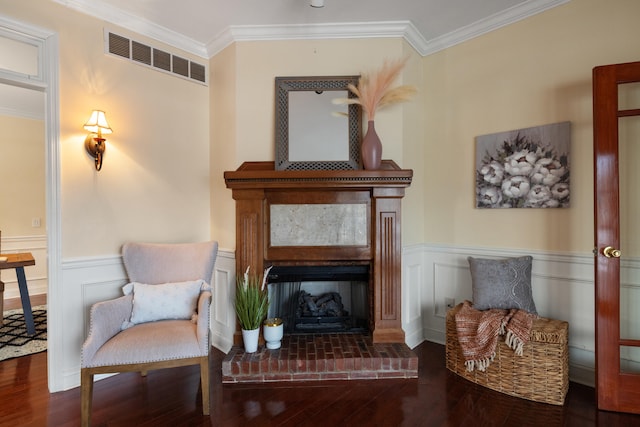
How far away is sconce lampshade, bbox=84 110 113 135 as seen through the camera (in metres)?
2.30

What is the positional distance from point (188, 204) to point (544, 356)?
297 cm

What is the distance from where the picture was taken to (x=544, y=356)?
201cm

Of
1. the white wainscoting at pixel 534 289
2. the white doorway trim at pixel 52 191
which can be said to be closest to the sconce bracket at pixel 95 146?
the white doorway trim at pixel 52 191

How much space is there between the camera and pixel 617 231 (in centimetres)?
195

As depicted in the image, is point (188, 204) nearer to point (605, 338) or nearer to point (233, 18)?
point (233, 18)

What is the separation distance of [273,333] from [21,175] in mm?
4750

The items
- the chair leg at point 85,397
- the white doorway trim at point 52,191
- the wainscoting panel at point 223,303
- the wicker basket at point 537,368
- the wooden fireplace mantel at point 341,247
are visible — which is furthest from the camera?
the wainscoting panel at point 223,303

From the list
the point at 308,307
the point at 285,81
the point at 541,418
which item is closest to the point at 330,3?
the point at 285,81

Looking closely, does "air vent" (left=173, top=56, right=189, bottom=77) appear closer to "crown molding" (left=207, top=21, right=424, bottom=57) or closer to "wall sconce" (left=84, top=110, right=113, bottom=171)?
"crown molding" (left=207, top=21, right=424, bottom=57)

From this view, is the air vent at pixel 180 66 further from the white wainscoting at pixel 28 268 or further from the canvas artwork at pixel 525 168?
the white wainscoting at pixel 28 268

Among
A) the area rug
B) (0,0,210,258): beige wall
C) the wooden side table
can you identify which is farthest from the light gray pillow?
the wooden side table

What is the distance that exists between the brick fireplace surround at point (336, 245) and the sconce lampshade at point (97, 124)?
3.07ft

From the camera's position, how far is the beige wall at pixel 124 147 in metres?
2.27

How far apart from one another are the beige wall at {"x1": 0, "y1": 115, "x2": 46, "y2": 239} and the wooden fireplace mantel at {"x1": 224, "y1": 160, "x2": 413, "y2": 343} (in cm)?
412
